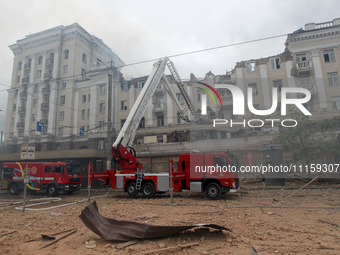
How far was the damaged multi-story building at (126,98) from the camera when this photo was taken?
2077 cm

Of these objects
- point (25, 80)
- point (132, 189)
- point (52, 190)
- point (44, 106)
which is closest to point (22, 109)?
point (25, 80)

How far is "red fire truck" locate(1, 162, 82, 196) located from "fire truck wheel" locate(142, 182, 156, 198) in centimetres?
641

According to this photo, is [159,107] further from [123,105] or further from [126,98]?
[123,105]

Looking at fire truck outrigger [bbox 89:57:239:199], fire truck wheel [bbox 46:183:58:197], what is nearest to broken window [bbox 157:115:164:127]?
fire truck outrigger [bbox 89:57:239:199]

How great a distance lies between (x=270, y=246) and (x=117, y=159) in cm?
1237

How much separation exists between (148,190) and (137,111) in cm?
615

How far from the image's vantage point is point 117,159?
16.1 meters

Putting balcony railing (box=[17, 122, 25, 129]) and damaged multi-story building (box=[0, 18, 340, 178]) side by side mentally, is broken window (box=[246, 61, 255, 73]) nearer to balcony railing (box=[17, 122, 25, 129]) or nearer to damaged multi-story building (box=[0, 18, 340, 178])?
damaged multi-story building (box=[0, 18, 340, 178])

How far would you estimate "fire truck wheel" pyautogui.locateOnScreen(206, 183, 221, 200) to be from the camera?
42.4ft

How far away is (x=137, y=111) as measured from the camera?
17.7m

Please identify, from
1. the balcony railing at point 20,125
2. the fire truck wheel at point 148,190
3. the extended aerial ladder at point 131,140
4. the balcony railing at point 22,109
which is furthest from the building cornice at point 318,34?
the balcony railing at point 20,125

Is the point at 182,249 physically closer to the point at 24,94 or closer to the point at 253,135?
the point at 253,135

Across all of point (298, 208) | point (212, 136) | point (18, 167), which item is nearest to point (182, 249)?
point (298, 208)

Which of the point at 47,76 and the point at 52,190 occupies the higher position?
the point at 47,76
